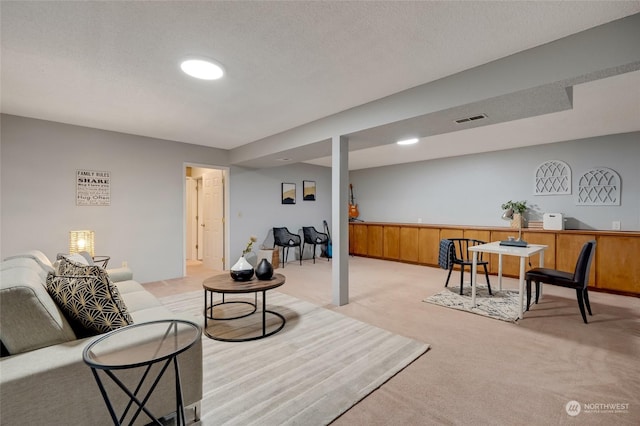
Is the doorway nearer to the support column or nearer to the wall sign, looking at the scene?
the wall sign

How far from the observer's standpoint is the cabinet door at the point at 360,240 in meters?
7.30

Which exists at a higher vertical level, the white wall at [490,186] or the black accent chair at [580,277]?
the white wall at [490,186]

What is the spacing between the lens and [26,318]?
4.27ft

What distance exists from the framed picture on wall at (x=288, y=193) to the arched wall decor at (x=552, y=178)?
→ 4741 millimetres

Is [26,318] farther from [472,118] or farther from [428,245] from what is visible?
[428,245]

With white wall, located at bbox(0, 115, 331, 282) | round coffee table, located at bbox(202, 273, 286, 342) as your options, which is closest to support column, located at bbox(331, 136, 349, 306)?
round coffee table, located at bbox(202, 273, 286, 342)

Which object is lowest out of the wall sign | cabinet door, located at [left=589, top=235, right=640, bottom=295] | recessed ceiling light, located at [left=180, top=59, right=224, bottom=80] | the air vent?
cabinet door, located at [left=589, top=235, right=640, bottom=295]

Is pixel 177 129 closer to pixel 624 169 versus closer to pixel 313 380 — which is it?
pixel 313 380

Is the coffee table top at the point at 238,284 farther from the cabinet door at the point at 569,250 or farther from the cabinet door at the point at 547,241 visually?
the cabinet door at the point at 569,250

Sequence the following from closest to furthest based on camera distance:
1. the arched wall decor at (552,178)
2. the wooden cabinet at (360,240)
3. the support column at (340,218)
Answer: the support column at (340,218) → the arched wall decor at (552,178) → the wooden cabinet at (360,240)

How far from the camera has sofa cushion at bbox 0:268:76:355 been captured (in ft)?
4.12

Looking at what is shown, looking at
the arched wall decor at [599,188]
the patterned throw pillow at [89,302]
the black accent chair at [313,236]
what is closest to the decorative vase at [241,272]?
the patterned throw pillow at [89,302]

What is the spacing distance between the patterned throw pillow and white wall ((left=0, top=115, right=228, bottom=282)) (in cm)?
306

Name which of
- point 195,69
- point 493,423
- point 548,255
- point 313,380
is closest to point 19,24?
point 195,69
